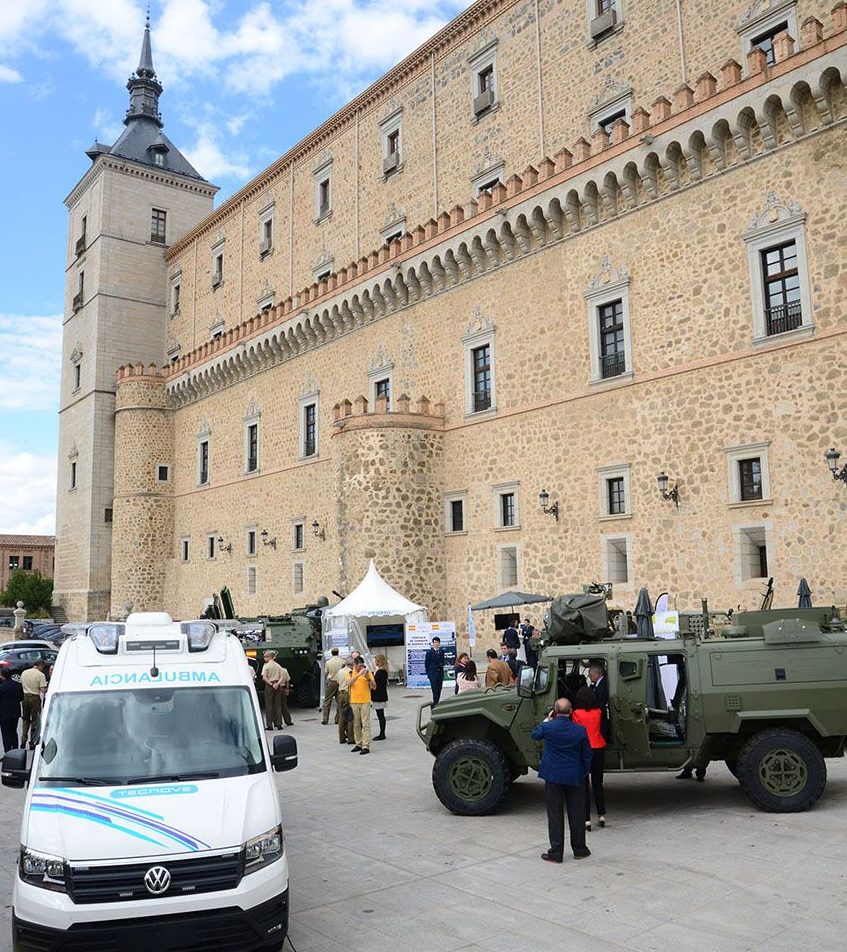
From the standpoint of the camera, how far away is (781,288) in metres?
16.1

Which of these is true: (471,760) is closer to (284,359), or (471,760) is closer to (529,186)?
(529,186)

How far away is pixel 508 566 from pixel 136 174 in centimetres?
2959

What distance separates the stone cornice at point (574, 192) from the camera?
15.8m

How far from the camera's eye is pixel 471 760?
7945 mm

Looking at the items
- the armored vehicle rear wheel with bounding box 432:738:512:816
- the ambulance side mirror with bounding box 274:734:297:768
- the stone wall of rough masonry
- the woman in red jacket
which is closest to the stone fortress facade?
the stone wall of rough masonry

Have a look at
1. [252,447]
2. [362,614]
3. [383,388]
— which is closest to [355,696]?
[362,614]

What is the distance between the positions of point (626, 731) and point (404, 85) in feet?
81.0

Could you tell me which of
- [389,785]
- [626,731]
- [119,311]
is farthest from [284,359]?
[626,731]

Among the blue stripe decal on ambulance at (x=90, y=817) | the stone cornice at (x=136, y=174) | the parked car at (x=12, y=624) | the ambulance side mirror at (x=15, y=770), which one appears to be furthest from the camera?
the stone cornice at (x=136, y=174)

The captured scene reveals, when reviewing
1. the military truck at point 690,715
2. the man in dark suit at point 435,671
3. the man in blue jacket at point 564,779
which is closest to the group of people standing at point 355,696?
the man in dark suit at point 435,671

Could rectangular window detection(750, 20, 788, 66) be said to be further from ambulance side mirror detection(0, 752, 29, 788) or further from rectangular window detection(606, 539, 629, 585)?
ambulance side mirror detection(0, 752, 29, 788)

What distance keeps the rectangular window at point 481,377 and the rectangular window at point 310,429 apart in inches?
293

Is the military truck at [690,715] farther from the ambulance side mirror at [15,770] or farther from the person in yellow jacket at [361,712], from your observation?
the ambulance side mirror at [15,770]

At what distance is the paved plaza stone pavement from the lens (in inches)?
197
